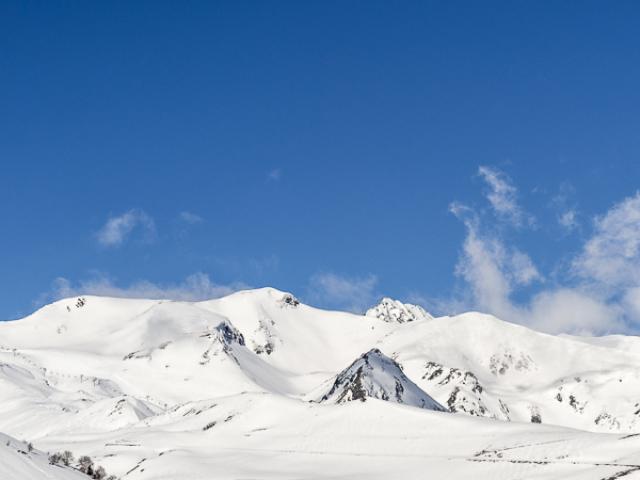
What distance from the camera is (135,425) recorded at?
500 feet

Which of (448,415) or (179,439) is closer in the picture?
(448,415)

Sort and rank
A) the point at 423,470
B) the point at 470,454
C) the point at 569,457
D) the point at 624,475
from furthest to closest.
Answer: the point at 470,454
the point at 423,470
the point at 569,457
the point at 624,475

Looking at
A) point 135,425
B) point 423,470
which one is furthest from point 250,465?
point 135,425

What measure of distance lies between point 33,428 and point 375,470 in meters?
102

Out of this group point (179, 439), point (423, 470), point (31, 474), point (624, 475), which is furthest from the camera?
point (179, 439)

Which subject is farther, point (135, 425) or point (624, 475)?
point (135, 425)

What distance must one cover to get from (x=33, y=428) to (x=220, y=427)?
56.2 m

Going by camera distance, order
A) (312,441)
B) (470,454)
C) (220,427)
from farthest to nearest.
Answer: (220,427)
(312,441)
(470,454)

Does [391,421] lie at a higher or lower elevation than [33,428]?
lower

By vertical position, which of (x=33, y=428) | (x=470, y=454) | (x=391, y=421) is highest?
(x=33, y=428)

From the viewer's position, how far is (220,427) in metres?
123

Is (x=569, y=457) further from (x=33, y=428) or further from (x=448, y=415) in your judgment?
(x=33, y=428)

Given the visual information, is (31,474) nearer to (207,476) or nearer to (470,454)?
(207,476)

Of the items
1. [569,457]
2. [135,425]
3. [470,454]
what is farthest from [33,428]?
[569,457]
